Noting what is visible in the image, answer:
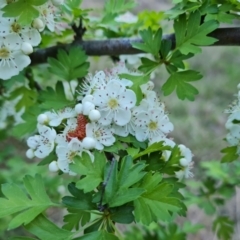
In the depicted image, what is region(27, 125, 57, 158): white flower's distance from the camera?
0.78m

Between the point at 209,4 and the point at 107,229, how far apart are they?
452 millimetres

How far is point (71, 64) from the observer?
3.23 feet

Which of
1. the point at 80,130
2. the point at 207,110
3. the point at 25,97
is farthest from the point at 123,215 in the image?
the point at 207,110

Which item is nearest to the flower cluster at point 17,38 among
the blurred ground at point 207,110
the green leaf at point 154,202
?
the green leaf at point 154,202

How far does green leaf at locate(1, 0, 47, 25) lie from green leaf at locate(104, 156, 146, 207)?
28 cm

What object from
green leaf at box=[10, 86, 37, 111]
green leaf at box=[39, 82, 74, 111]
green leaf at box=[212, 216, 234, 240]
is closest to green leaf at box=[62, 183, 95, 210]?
green leaf at box=[39, 82, 74, 111]

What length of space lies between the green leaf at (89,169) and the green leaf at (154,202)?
68 millimetres

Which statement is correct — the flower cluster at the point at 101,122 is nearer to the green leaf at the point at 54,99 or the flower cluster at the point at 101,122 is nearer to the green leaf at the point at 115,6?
the green leaf at the point at 54,99

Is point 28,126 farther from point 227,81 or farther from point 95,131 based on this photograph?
point 227,81

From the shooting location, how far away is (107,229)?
2.33 ft

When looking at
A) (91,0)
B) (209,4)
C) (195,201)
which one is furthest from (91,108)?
(91,0)

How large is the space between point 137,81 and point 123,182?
0.70ft

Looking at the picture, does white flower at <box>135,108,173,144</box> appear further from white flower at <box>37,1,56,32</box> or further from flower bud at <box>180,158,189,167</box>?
white flower at <box>37,1,56,32</box>

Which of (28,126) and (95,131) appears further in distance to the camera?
(28,126)
